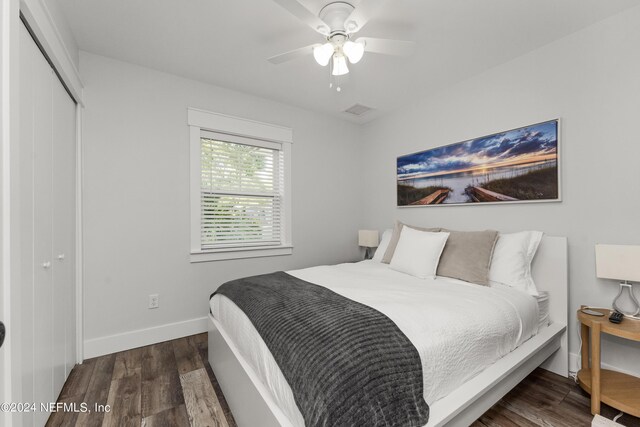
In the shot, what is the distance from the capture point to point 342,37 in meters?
1.74

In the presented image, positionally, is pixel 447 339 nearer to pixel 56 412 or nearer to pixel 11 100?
pixel 11 100

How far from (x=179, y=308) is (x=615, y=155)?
3795 millimetres

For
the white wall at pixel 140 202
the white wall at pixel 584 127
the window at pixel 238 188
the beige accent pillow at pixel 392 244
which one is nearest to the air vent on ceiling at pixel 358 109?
the window at pixel 238 188

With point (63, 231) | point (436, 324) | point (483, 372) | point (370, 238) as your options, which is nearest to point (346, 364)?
point (436, 324)

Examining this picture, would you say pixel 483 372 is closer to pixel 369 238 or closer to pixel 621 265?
pixel 621 265

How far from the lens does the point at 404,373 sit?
1.12 metres

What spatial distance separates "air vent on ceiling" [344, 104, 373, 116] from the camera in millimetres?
3448

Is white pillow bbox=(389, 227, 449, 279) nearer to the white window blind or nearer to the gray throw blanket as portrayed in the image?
the gray throw blanket

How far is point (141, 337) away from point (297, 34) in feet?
9.62

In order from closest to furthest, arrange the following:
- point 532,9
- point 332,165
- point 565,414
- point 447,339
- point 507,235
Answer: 1. point 447,339
2. point 565,414
3. point 532,9
4. point 507,235
5. point 332,165

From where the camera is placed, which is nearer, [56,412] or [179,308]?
[56,412]

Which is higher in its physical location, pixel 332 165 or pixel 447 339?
pixel 332 165

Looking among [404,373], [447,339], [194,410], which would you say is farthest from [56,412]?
[447,339]

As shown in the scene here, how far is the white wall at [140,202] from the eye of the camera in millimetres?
2396
